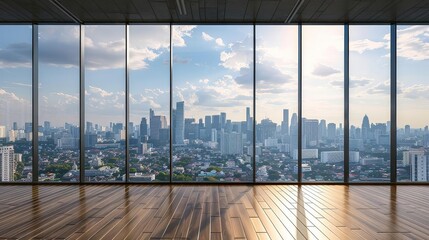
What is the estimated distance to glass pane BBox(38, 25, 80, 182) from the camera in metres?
7.52

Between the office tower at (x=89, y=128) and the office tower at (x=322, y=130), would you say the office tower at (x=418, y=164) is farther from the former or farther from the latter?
the office tower at (x=89, y=128)

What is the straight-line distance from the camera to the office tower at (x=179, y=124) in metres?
7.42

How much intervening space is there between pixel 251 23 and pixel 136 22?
2210 mm

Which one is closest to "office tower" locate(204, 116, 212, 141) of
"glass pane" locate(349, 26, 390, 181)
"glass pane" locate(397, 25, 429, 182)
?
"glass pane" locate(349, 26, 390, 181)

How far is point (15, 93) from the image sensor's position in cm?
755

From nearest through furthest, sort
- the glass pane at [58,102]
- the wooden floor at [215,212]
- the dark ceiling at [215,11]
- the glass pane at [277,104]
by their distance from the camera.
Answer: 1. the wooden floor at [215,212]
2. the dark ceiling at [215,11]
3. the glass pane at [277,104]
4. the glass pane at [58,102]

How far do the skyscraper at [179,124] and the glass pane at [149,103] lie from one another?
0.16m

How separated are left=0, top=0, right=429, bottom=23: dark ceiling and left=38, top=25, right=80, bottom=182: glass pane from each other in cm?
42

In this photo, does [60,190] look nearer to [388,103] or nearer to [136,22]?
[136,22]

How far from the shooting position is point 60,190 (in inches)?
264

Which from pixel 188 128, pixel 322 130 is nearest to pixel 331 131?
pixel 322 130

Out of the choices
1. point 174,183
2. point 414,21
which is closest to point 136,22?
point 174,183

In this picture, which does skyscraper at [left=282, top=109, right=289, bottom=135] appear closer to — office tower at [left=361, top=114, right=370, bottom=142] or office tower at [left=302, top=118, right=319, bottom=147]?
office tower at [left=302, top=118, right=319, bottom=147]

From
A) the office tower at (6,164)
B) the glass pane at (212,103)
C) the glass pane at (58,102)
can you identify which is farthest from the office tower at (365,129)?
the office tower at (6,164)
